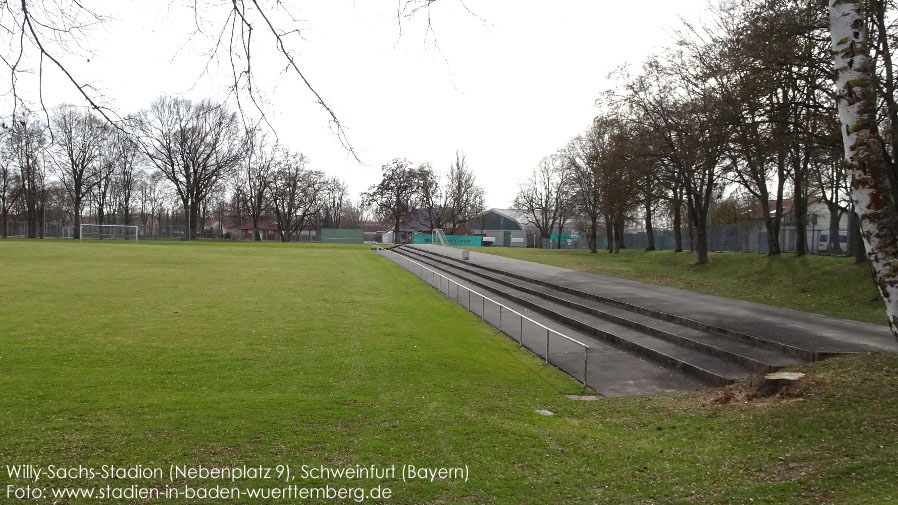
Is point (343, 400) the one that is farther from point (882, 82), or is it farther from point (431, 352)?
point (882, 82)

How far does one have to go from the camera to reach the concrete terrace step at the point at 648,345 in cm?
973

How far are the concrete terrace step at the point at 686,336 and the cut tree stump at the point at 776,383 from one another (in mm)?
1652

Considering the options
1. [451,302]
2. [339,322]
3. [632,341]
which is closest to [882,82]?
[632,341]

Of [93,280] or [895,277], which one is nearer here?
[895,277]

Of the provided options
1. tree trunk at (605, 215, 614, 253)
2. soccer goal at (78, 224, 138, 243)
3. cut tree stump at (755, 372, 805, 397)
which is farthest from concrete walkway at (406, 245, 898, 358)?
soccer goal at (78, 224, 138, 243)

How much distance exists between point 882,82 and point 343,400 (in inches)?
698

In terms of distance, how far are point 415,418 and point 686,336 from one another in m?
7.59

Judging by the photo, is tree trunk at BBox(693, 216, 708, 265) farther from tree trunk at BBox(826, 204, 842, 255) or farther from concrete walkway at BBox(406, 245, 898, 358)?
concrete walkway at BBox(406, 245, 898, 358)

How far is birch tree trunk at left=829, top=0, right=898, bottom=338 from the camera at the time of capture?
5.38 metres

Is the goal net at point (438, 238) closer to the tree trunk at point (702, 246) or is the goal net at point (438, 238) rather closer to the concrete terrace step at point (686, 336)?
the tree trunk at point (702, 246)

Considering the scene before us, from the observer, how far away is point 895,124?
16.5 meters

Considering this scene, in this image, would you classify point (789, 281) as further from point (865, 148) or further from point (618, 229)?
point (618, 229)

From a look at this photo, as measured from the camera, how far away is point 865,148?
17.7 ft

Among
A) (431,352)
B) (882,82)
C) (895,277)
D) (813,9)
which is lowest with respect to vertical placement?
(431,352)
